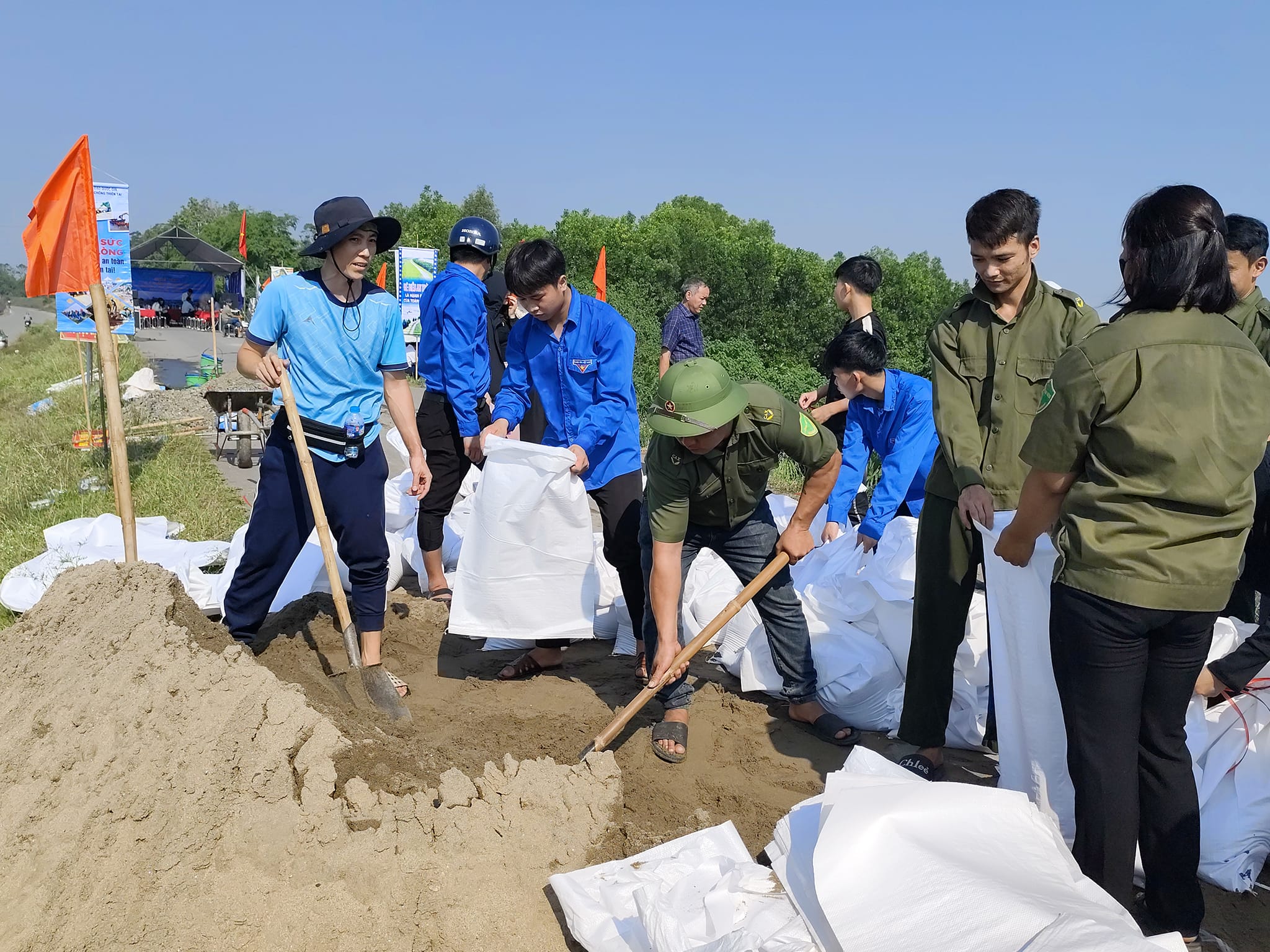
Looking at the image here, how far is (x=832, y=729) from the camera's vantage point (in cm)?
348

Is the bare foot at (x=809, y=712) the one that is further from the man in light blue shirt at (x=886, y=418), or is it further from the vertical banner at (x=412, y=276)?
the vertical banner at (x=412, y=276)

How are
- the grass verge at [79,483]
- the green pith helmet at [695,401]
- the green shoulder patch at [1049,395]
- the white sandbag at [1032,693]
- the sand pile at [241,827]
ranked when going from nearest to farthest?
the green shoulder patch at [1049,395]
the sand pile at [241,827]
the white sandbag at [1032,693]
the green pith helmet at [695,401]
the grass verge at [79,483]

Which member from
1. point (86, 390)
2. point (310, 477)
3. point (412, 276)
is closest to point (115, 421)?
point (310, 477)

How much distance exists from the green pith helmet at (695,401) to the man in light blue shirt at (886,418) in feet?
5.10

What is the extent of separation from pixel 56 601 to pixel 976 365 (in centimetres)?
357

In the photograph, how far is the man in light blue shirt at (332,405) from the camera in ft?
11.6

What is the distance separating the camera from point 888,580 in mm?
3783

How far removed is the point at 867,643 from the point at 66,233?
3.70 meters

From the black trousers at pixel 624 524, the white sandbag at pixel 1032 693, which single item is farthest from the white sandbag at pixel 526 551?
the white sandbag at pixel 1032 693

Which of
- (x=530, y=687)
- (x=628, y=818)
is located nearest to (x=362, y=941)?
(x=628, y=818)

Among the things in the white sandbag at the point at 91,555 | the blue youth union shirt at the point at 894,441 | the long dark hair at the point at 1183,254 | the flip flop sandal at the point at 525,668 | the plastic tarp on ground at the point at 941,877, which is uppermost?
the long dark hair at the point at 1183,254

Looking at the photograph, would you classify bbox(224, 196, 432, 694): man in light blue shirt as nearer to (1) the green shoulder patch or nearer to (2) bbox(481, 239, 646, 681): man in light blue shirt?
(2) bbox(481, 239, 646, 681): man in light blue shirt

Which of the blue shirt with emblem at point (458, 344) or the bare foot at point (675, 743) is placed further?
the blue shirt with emblem at point (458, 344)

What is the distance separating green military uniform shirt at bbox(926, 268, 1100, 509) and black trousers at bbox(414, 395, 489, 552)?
2.62 meters
